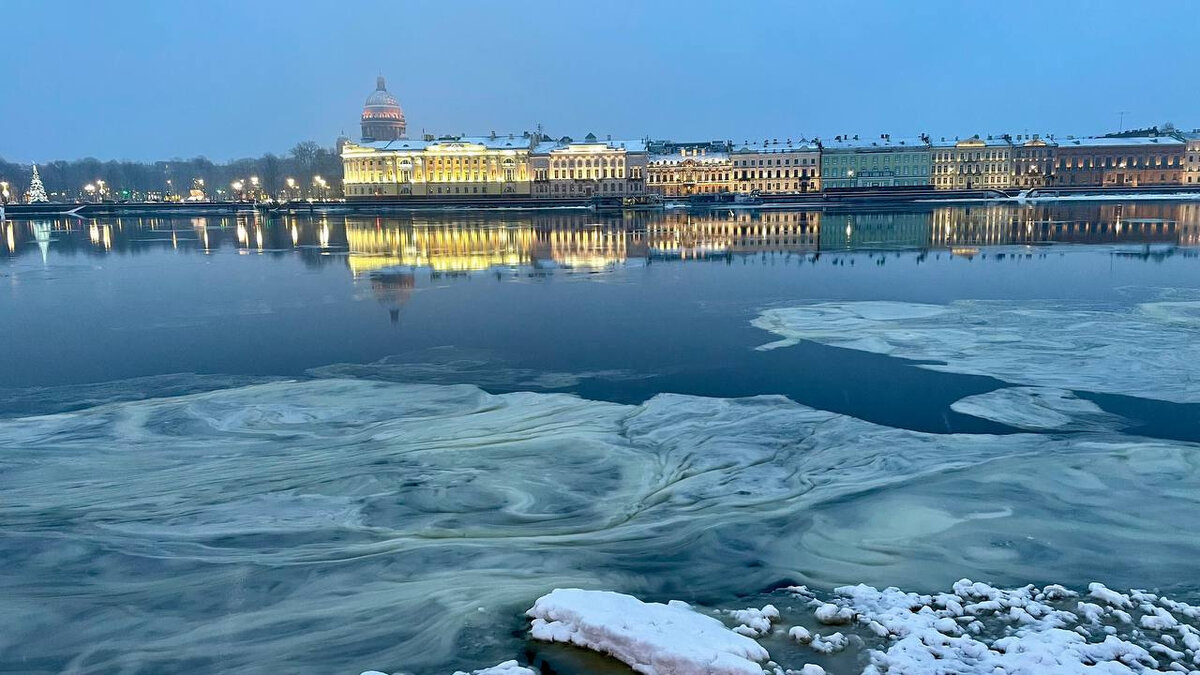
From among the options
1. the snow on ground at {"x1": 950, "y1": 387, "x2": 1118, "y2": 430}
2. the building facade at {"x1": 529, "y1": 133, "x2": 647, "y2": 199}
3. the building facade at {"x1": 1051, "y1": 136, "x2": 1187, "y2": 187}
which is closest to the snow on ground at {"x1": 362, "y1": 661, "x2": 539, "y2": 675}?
the snow on ground at {"x1": 950, "y1": 387, "x2": 1118, "y2": 430}

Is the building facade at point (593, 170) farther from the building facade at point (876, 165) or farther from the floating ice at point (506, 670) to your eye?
the floating ice at point (506, 670)

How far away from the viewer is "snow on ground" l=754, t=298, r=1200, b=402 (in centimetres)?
1012

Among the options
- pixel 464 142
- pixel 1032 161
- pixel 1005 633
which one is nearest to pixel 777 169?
pixel 1032 161

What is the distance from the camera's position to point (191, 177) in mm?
145125

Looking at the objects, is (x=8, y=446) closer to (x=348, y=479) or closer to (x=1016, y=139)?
(x=348, y=479)

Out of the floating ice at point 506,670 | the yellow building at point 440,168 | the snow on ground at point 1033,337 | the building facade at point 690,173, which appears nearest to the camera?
the floating ice at point 506,670

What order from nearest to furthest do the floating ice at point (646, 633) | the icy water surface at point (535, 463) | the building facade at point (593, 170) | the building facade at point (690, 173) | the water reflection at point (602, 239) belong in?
the floating ice at point (646, 633) → the icy water surface at point (535, 463) → the water reflection at point (602, 239) → the building facade at point (593, 170) → the building facade at point (690, 173)

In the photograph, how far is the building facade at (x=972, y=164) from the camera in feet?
334

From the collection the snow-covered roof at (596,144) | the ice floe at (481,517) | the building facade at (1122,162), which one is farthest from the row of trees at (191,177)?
the ice floe at (481,517)

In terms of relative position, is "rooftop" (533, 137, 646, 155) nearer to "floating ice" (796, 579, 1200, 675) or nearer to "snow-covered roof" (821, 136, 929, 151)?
"snow-covered roof" (821, 136, 929, 151)

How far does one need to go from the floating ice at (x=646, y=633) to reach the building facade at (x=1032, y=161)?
111 m

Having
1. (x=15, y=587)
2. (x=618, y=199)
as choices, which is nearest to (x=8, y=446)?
(x=15, y=587)

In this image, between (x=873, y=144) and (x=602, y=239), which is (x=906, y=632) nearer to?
(x=602, y=239)

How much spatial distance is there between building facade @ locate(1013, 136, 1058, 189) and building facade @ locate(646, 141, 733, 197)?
34.5 m
